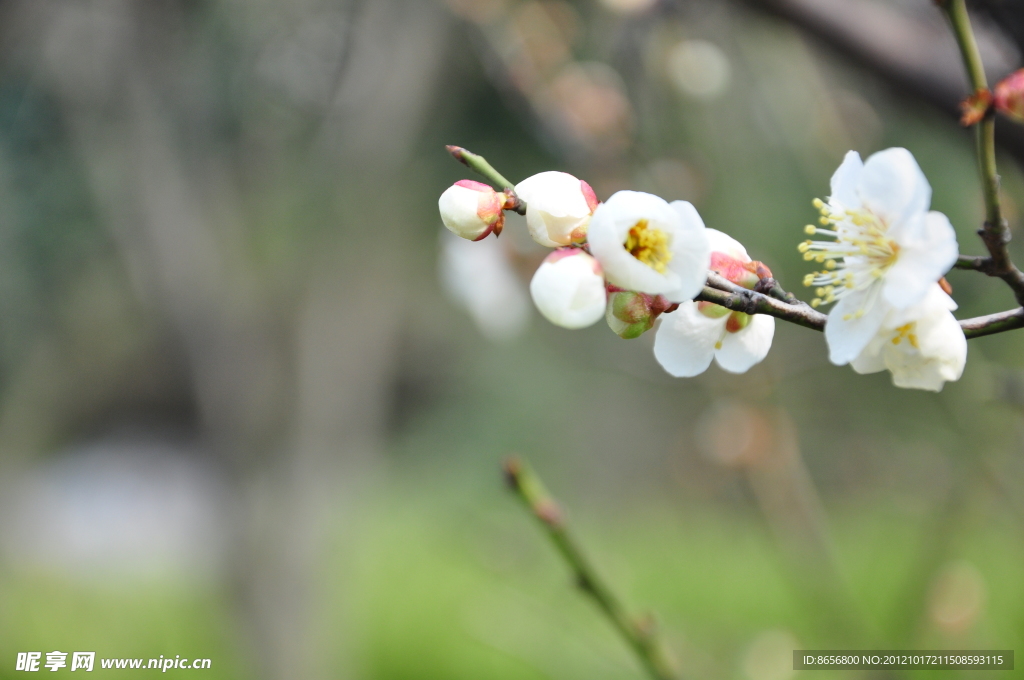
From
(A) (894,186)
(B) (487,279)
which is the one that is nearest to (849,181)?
(A) (894,186)

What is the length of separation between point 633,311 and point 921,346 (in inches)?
4.9

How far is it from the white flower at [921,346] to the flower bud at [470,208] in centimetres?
17

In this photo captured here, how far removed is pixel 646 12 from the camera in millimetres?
902

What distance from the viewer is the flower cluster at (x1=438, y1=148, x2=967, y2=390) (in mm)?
281

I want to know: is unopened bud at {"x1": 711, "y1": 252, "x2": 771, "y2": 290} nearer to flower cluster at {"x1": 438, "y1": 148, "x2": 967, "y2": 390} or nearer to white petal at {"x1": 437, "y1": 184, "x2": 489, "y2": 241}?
flower cluster at {"x1": 438, "y1": 148, "x2": 967, "y2": 390}

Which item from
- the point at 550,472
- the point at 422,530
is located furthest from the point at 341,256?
the point at 550,472

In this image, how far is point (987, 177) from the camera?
10.2 inches

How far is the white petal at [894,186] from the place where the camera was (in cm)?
28

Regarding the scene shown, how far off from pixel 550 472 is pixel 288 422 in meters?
4.21

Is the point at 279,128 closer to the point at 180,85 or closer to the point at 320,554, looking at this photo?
the point at 180,85
